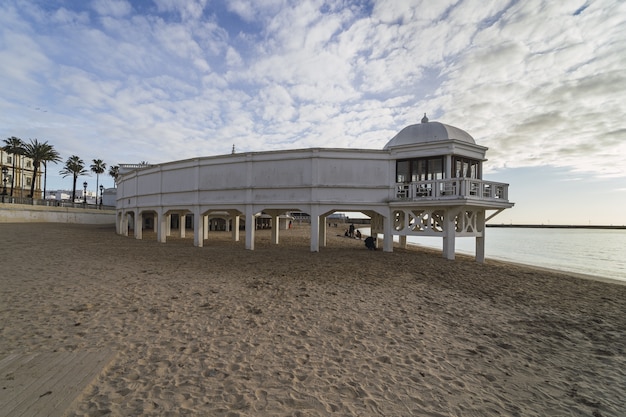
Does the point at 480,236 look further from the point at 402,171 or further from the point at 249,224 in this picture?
the point at 249,224

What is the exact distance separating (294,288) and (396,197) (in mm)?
9446

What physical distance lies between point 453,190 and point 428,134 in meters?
3.47

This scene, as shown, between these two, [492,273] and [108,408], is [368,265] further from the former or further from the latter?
[108,408]

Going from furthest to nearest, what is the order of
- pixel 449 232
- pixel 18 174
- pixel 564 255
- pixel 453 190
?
pixel 18 174 → pixel 564 255 → pixel 449 232 → pixel 453 190

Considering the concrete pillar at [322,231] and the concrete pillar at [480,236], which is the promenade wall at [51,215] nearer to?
the concrete pillar at [322,231]

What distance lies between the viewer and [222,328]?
234 inches

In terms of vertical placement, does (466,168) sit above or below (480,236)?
above

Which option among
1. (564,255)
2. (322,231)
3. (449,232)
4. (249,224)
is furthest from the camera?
(564,255)

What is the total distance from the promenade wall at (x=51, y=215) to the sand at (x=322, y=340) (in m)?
37.5

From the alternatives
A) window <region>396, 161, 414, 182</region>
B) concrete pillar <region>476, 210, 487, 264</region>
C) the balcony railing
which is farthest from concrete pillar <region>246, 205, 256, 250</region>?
concrete pillar <region>476, 210, 487, 264</region>

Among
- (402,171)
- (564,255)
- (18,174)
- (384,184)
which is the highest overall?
(18,174)

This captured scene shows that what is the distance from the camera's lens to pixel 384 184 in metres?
16.1

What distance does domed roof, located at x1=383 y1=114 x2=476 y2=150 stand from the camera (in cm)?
1515

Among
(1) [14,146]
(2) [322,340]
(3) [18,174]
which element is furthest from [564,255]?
(3) [18,174]
